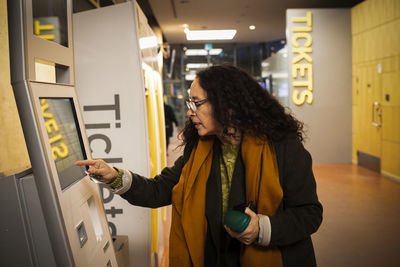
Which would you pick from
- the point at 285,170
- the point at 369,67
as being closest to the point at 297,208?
the point at 285,170

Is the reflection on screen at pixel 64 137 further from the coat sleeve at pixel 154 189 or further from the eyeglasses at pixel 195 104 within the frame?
the eyeglasses at pixel 195 104

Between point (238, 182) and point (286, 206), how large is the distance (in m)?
0.20

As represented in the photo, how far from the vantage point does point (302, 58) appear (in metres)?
7.32

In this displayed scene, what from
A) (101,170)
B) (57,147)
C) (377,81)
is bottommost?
(101,170)

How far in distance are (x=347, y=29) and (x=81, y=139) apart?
7367 millimetres

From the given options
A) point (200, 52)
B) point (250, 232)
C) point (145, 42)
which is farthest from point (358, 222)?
point (200, 52)

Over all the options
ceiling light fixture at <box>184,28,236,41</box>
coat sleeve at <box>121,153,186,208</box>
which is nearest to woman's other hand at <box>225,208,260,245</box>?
coat sleeve at <box>121,153,186,208</box>

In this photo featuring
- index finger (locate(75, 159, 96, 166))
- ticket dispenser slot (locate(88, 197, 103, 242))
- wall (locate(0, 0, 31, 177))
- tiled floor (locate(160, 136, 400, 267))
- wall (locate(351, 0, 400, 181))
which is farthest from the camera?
wall (locate(351, 0, 400, 181))

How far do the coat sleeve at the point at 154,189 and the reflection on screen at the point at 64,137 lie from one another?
0.29 meters

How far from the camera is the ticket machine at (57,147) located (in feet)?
3.05

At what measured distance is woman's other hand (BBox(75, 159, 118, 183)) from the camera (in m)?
1.29

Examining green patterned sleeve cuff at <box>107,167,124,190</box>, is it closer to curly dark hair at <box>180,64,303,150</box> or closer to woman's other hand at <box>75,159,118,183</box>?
woman's other hand at <box>75,159,118,183</box>

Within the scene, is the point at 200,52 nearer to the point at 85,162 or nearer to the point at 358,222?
the point at 358,222

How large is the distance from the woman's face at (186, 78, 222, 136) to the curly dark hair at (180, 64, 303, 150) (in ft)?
0.06
